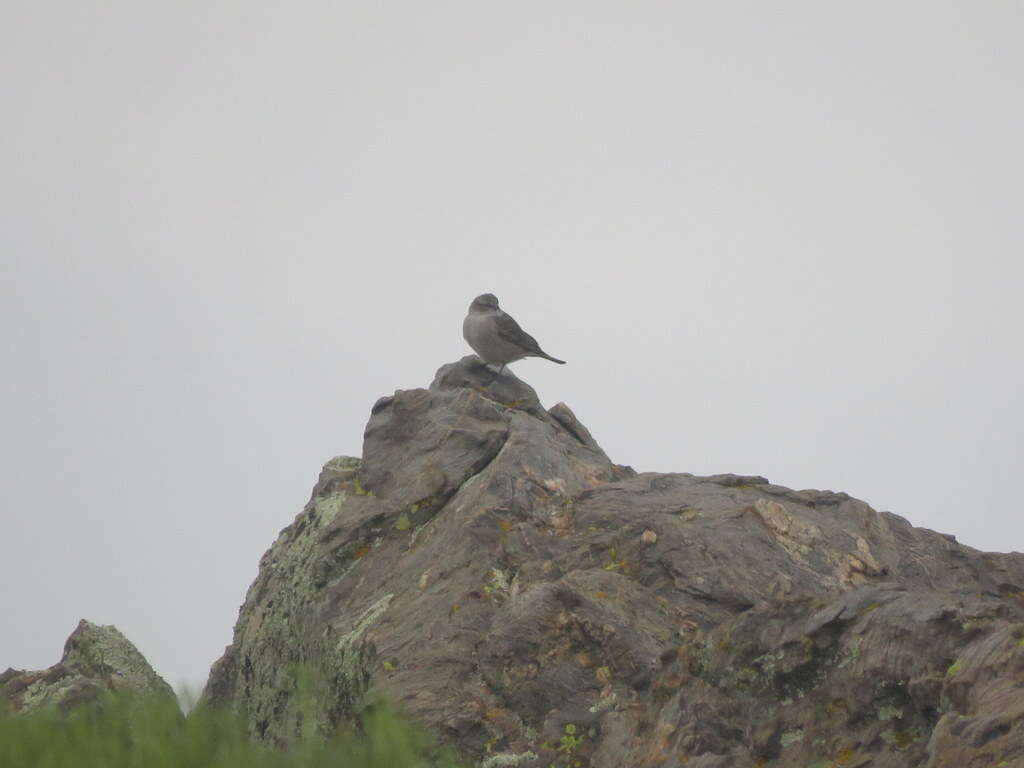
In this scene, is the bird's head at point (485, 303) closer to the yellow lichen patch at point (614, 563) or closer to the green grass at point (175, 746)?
the yellow lichen patch at point (614, 563)

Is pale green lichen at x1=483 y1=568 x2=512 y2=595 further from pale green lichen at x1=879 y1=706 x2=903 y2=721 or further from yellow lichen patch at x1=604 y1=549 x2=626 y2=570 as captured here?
pale green lichen at x1=879 y1=706 x2=903 y2=721

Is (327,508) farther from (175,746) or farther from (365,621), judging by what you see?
(175,746)

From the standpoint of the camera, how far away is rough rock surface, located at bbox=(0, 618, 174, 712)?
10469 mm

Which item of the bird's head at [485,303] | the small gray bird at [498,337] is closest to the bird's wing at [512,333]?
the small gray bird at [498,337]

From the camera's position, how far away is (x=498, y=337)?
17406 mm

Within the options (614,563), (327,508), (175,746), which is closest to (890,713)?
(614,563)

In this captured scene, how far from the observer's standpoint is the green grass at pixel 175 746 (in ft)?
18.7

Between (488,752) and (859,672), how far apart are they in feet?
8.60

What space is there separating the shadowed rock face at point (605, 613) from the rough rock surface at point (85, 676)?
1040 mm

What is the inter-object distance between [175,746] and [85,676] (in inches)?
217

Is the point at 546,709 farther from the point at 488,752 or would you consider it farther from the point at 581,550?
the point at 581,550

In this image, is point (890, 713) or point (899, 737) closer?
point (899, 737)

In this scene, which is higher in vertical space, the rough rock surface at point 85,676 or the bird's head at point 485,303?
the bird's head at point 485,303

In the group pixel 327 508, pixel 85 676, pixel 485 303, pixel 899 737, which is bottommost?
pixel 899 737
